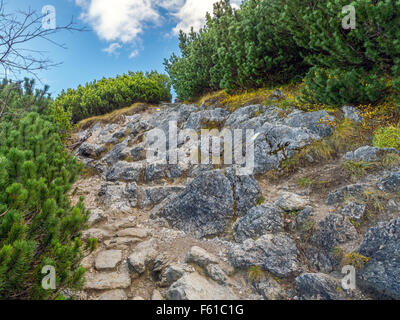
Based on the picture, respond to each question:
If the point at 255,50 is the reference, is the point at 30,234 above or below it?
below

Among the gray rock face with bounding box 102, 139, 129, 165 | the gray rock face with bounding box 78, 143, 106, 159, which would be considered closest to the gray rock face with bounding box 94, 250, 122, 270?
the gray rock face with bounding box 102, 139, 129, 165

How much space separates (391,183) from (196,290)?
365 centimetres

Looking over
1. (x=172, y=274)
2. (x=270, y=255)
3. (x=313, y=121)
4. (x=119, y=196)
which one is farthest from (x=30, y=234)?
(x=313, y=121)

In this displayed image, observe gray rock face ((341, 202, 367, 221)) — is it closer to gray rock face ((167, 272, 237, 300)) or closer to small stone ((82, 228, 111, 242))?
gray rock face ((167, 272, 237, 300))

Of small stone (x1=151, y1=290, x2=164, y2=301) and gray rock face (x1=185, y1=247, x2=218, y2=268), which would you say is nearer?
small stone (x1=151, y1=290, x2=164, y2=301)

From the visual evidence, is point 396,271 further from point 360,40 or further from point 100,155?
point 100,155

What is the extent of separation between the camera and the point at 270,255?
3873 mm

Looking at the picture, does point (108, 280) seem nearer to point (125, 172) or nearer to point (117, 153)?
point (125, 172)

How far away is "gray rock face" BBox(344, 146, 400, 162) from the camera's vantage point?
15.3ft

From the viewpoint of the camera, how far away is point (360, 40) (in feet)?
17.9

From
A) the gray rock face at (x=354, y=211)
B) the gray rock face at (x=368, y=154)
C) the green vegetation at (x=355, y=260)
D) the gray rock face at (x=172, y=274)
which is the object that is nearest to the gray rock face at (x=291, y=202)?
the gray rock face at (x=354, y=211)

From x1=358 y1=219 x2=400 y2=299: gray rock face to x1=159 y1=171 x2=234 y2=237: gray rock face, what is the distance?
248 centimetres

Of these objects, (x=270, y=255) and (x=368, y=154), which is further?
(x=368, y=154)
